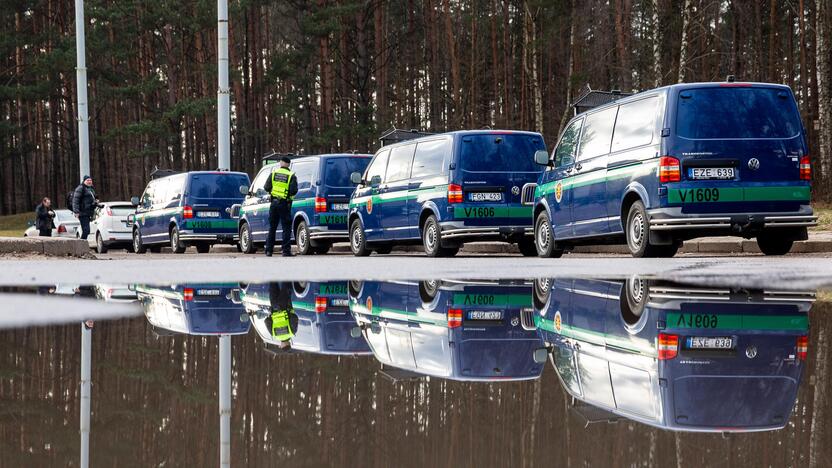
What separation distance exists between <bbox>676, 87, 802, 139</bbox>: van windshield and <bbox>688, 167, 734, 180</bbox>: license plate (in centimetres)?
39

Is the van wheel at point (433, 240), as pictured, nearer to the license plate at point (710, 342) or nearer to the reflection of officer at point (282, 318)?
the reflection of officer at point (282, 318)

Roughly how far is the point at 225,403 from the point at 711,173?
10.9 m

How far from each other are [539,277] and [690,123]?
3.79m

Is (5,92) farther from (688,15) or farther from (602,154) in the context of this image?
(602,154)

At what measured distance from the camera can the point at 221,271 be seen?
42.0 ft

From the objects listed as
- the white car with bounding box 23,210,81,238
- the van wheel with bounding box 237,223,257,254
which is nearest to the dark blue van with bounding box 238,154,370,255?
the van wheel with bounding box 237,223,257,254

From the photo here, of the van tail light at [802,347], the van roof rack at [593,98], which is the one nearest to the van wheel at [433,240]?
the van roof rack at [593,98]

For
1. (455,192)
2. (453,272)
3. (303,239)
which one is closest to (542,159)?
(455,192)

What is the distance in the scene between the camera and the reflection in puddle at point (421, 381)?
3154mm

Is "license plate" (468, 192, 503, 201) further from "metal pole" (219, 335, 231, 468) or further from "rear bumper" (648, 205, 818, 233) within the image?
"metal pole" (219, 335, 231, 468)

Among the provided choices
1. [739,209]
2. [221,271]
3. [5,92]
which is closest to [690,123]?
[739,209]

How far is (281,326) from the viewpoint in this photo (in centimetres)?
650

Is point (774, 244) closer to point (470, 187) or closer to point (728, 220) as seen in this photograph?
point (728, 220)

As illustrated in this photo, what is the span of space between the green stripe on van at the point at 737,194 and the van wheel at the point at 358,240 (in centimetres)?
838
